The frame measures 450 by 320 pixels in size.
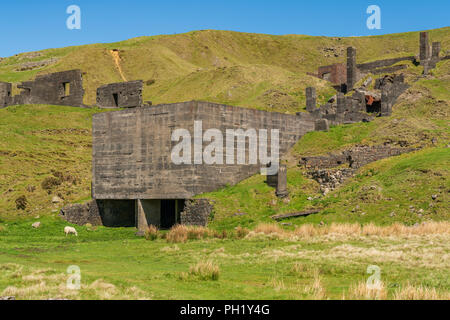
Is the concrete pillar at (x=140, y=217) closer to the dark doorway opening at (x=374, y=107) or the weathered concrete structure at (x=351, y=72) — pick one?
the dark doorway opening at (x=374, y=107)

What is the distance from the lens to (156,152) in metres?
32.9

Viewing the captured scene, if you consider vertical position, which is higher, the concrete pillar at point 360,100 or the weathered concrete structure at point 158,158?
the concrete pillar at point 360,100

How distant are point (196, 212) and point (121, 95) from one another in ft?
107

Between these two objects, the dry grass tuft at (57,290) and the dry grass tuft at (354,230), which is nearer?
the dry grass tuft at (57,290)

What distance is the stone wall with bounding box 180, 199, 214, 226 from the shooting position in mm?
30359

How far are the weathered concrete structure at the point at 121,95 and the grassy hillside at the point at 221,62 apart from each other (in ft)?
27.1

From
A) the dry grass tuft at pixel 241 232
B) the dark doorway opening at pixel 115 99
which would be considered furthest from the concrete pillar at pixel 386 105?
the dark doorway opening at pixel 115 99

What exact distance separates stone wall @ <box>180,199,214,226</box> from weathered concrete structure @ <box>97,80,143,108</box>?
94.2 ft

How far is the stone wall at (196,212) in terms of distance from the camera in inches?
1195

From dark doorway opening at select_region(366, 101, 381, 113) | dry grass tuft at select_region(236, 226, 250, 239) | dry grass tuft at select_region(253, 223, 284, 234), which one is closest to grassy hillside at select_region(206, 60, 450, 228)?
dry grass tuft at select_region(253, 223, 284, 234)

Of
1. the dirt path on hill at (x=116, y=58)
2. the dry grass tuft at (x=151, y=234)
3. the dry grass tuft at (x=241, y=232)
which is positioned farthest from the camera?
the dirt path on hill at (x=116, y=58)

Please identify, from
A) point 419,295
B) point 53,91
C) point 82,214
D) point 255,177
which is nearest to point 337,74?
point 53,91
